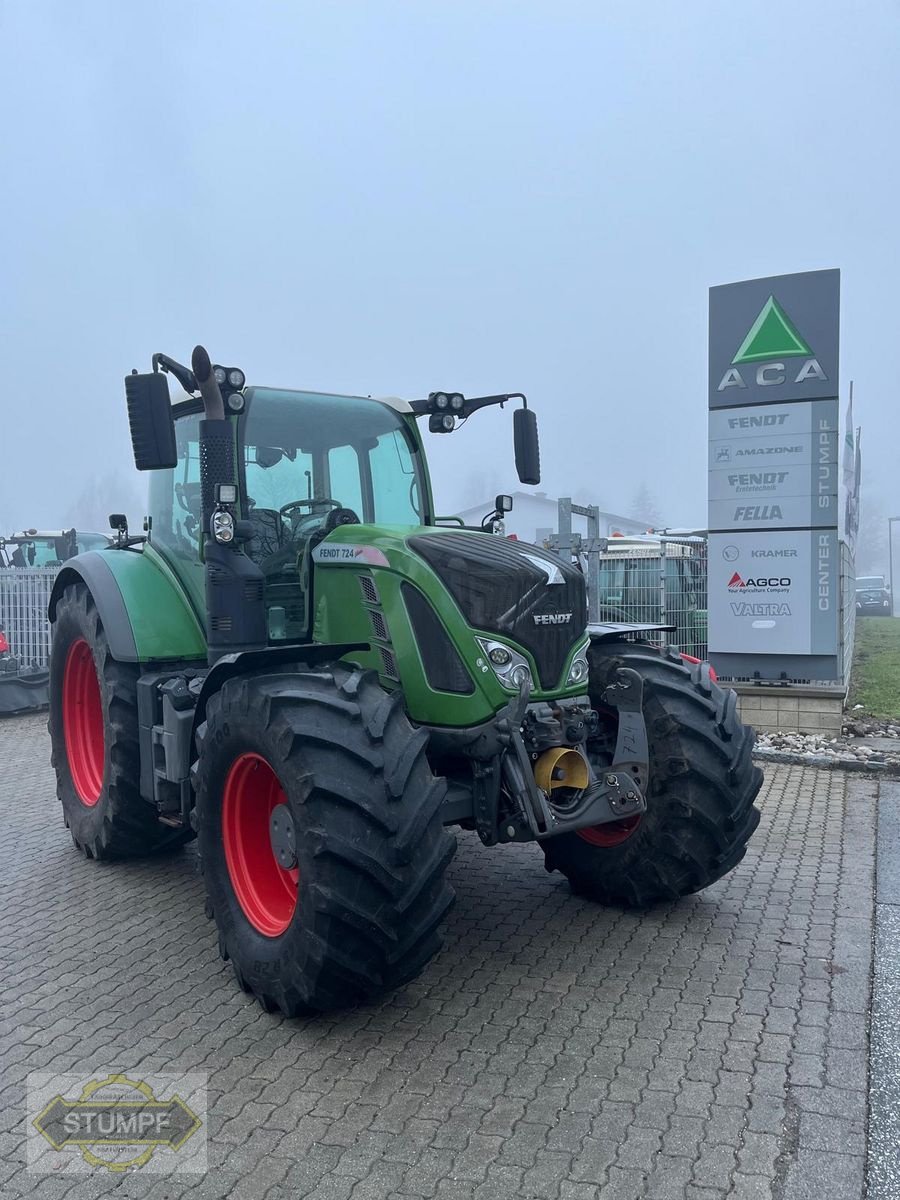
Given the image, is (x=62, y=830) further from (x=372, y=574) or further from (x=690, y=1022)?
(x=690, y=1022)

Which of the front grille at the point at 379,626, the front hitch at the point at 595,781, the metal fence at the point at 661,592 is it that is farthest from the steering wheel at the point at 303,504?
the metal fence at the point at 661,592

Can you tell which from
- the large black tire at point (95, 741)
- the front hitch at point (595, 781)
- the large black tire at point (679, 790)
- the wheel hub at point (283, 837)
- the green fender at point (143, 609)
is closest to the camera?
the wheel hub at point (283, 837)

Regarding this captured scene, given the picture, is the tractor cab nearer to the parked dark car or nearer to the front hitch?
the front hitch

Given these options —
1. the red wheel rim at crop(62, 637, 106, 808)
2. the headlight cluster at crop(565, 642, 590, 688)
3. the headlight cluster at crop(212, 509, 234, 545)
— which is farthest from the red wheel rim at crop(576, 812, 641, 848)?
the red wheel rim at crop(62, 637, 106, 808)

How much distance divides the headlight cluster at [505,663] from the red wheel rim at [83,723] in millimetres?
3098

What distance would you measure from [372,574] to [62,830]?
3548 millimetres

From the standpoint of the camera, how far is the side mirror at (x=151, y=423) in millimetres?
4016

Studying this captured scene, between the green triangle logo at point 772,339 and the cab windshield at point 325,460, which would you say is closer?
the cab windshield at point 325,460

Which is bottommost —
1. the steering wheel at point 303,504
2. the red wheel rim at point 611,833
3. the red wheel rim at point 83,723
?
the red wheel rim at point 611,833

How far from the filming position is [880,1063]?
3402mm

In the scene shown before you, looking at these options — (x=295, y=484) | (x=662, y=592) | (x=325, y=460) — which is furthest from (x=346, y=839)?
(x=662, y=592)

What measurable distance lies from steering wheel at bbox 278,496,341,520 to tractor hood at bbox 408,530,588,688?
83 cm

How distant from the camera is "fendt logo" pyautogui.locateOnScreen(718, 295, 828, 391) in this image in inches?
367

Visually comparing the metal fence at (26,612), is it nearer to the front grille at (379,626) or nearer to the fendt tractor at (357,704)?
the fendt tractor at (357,704)
